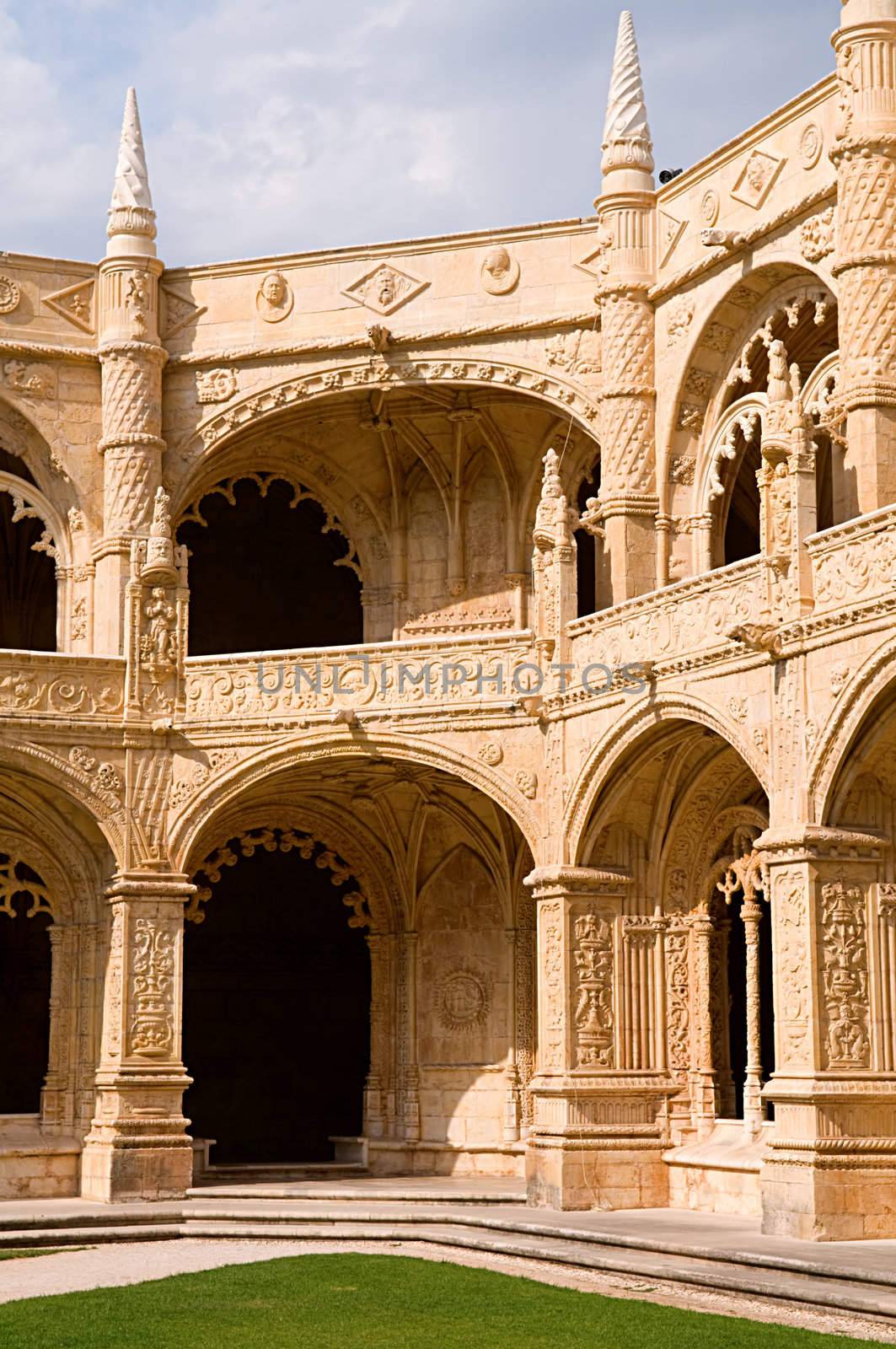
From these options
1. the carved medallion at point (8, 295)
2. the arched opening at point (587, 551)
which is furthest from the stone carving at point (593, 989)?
the carved medallion at point (8, 295)

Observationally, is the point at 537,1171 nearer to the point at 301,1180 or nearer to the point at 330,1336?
the point at 301,1180

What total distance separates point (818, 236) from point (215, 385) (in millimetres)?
7369

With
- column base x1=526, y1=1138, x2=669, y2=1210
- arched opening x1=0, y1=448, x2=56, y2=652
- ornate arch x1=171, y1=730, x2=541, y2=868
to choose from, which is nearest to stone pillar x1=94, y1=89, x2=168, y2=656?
ornate arch x1=171, y1=730, x2=541, y2=868

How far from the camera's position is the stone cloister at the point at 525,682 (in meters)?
17.7

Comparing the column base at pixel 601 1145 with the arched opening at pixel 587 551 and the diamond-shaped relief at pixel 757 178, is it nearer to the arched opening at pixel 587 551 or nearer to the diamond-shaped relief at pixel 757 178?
the arched opening at pixel 587 551

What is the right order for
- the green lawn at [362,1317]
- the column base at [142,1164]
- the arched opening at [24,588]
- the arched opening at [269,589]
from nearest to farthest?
the green lawn at [362,1317]
the column base at [142,1164]
the arched opening at [24,588]
the arched opening at [269,589]

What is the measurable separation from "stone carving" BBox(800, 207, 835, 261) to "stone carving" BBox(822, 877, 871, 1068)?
6315mm

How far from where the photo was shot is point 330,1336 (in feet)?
43.0

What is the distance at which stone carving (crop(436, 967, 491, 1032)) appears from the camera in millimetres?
24625

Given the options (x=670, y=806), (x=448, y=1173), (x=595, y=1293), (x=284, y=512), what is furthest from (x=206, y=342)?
(x=595, y=1293)

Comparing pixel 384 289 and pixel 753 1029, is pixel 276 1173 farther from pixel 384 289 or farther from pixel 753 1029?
pixel 384 289

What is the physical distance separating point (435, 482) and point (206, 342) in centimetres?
317

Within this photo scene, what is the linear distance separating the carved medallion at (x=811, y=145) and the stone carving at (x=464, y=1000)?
30.7 feet

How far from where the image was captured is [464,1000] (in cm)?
2470
